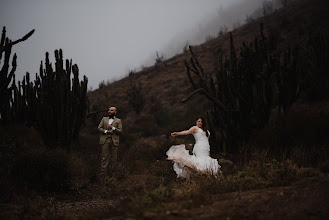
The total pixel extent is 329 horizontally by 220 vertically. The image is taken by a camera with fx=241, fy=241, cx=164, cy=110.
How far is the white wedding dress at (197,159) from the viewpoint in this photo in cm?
532

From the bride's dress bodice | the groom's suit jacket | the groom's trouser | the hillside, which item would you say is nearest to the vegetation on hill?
the groom's trouser

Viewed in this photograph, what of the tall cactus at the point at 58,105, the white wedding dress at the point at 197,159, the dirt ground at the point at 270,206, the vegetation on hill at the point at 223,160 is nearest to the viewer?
the dirt ground at the point at 270,206

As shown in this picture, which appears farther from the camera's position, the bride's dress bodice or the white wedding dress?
the bride's dress bodice

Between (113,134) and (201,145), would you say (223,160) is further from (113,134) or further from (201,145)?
(113,134)

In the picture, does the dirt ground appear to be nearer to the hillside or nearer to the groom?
the groom

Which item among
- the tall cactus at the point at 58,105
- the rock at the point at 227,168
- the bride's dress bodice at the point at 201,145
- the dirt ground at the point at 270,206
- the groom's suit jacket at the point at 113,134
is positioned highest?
the tall cactus at the point at 58,105

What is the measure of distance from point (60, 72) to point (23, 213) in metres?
5.14

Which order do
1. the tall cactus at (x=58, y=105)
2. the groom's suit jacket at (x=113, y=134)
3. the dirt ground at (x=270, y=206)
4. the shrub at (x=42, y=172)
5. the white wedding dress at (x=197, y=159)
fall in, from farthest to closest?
the tall cactus at (x=58, y=105) → the groom's suit jacket at (x=113, y=134) → the shrub at (x=42, y=172) → the white wedding dress at (x=197, y=159) → the dirt ground at (x=270, y=206)

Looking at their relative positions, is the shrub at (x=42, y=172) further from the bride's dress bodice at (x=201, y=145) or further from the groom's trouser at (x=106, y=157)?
the bride's dress bodice at (x=201, y=145)

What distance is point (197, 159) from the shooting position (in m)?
5.50

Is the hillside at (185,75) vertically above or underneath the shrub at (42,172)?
above

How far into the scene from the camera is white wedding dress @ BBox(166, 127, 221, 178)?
209 inches

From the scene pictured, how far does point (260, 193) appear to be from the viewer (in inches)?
137

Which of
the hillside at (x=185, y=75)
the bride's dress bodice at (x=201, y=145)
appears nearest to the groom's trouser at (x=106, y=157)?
the bride's dress bodice at (x=201, y=145)
